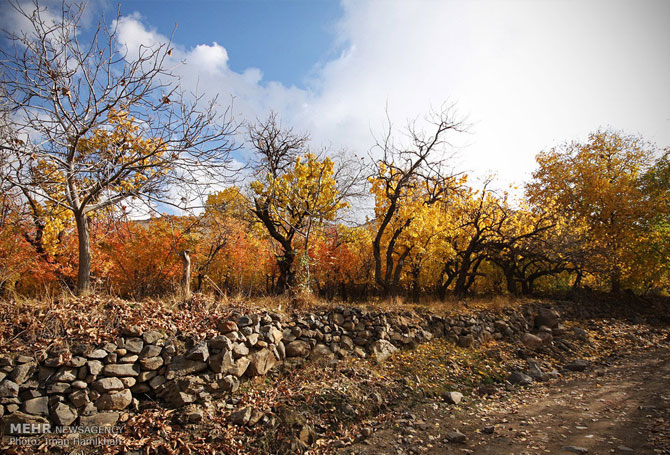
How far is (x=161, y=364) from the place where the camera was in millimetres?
5246

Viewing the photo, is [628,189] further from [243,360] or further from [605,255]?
[243,360]

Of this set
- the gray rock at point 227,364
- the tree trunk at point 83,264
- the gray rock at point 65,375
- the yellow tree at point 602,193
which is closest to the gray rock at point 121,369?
the gray rock at point 65,375

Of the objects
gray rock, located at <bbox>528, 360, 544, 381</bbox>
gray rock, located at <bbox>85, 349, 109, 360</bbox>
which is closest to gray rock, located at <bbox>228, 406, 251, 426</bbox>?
gray rock, located at <bbox>85, 349, 109, 360</bbox>

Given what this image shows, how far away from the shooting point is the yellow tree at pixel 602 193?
15.7 m

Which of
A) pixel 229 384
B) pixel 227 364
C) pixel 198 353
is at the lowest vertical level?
pixel 229 384

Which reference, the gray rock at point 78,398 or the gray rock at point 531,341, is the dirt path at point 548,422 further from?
the gray rock at point 78,398

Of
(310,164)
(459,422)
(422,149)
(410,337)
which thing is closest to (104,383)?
(459,422)

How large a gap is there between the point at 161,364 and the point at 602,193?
21.9 m

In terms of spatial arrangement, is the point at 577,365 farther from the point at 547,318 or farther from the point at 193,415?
the point at 193,415

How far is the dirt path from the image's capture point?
189 inches

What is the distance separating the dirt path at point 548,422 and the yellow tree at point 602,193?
9.82m

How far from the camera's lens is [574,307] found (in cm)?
1450

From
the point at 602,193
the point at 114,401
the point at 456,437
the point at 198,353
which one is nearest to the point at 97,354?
the point at 114,401

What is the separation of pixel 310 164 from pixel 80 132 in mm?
8101
